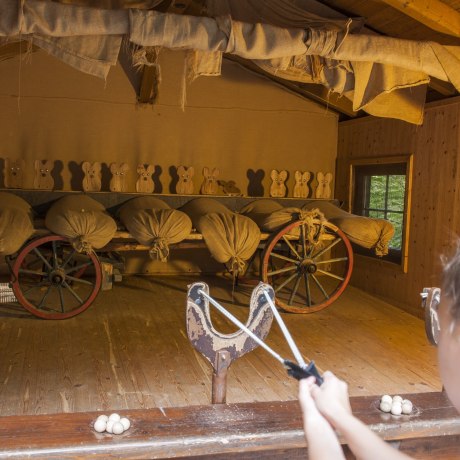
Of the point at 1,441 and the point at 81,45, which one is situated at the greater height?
the point at 81,45

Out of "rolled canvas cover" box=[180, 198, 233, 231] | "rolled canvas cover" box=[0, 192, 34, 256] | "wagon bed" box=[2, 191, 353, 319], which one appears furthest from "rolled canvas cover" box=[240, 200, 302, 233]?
"rolled canvas cover" box=[0, 192, 34, 256]

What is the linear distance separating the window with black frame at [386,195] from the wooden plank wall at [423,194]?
0.13m

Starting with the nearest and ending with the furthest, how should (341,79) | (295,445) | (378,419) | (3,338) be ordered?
(295,445) → (378,419) → (341,79) → (3,338)

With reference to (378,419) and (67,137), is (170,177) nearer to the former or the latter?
(67,137)

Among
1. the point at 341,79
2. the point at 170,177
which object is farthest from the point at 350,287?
the point at 341,79

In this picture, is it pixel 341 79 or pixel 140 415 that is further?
pixel 341 79

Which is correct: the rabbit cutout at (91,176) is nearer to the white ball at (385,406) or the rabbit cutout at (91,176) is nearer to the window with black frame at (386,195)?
the window with black frame at (386,195)

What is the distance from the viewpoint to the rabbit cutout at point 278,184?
306 inches

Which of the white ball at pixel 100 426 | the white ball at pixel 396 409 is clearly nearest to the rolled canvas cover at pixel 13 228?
the white ball at pixel 100 426

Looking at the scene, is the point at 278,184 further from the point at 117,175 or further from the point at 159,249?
the point at 159,249

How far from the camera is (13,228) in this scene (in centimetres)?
480

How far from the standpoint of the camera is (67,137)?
288 inches

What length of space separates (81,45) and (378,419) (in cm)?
286

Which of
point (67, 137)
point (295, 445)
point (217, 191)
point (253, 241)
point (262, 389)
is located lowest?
point (262, 389)
